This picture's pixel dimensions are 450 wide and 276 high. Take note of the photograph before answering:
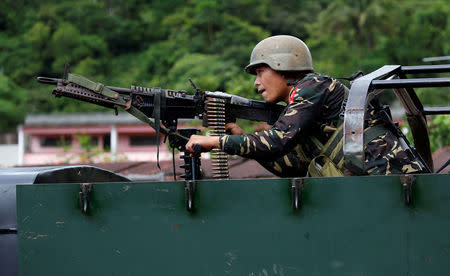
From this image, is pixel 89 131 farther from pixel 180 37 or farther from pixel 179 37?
pixel 180 37

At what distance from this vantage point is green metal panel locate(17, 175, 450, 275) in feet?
8.37

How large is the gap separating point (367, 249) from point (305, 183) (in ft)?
1.21

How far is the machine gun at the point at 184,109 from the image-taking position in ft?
12.1

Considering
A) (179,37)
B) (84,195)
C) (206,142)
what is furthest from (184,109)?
(179,37)

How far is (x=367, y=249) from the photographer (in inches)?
101

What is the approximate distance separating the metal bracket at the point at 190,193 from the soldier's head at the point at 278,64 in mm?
1280

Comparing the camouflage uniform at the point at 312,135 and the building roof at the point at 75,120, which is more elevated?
the building roof at the point at 75,120

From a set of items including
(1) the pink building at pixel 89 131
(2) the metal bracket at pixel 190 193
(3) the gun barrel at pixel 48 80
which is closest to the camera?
(2) the metal bracket at pixel 190 193

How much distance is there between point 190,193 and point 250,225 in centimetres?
30

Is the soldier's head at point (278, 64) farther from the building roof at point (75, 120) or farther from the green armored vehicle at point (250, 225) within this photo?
the building roof at point (75, 120)

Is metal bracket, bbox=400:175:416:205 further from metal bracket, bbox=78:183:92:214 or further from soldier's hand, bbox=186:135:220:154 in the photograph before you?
metal bracket, bbox=78:183:92:214

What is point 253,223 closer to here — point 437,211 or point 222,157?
point 437,211

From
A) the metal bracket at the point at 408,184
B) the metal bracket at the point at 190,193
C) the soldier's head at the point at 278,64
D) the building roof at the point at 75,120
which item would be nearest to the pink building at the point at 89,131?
the building roof at the point at 75,120

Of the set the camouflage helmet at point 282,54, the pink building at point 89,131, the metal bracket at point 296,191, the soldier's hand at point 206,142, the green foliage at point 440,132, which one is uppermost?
the pink building at point 89,131
